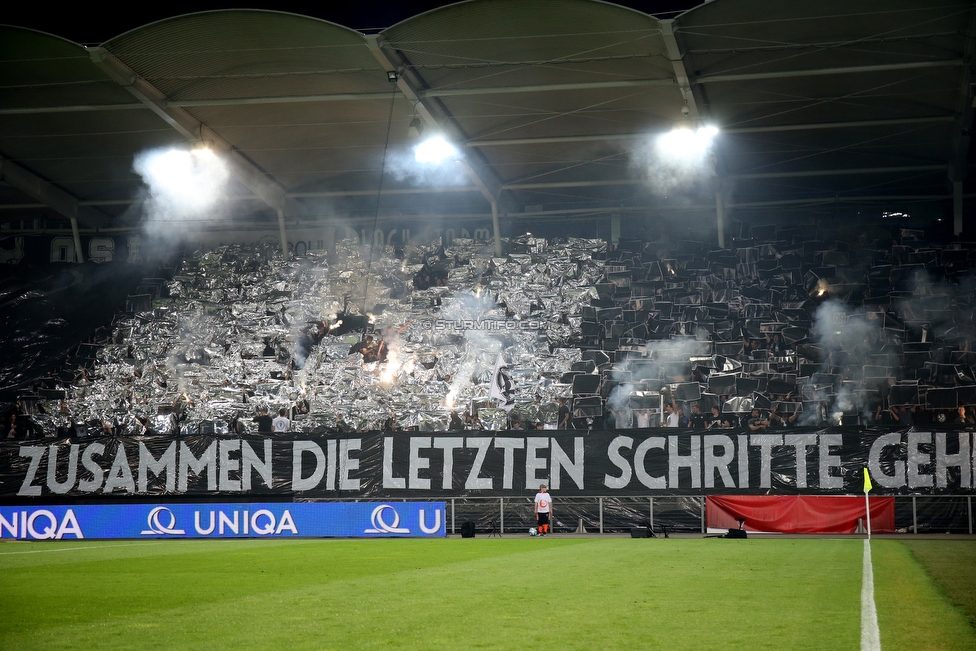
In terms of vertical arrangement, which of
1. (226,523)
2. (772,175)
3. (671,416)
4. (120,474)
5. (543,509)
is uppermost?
(772,175)

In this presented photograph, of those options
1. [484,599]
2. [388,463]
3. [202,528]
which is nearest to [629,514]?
[388,463]

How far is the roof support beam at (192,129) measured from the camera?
79.5 ft

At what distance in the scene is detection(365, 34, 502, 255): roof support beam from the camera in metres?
23.3

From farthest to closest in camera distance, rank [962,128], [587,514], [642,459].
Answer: [962,128]
[587,514]
[642,459]

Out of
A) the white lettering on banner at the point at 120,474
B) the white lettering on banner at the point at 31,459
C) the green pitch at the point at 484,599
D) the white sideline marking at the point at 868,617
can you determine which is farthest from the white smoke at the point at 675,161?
the white lettering on banner at the point at 31,459

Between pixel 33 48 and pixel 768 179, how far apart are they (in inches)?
870

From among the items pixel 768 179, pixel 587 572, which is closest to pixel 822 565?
pixel 587 572

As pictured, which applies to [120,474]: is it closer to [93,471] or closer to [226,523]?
[93,471]

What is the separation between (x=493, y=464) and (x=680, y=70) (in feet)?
35.9

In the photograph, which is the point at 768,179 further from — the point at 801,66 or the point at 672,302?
the point at 801,66

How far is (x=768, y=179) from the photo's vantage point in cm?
3234

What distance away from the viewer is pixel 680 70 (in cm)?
2347

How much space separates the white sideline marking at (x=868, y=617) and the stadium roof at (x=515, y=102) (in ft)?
45.0

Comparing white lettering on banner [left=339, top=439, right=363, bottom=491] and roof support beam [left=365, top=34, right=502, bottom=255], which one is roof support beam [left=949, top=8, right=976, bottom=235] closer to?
roof support beam [left=365, top=34, right=502, bottom=255]
